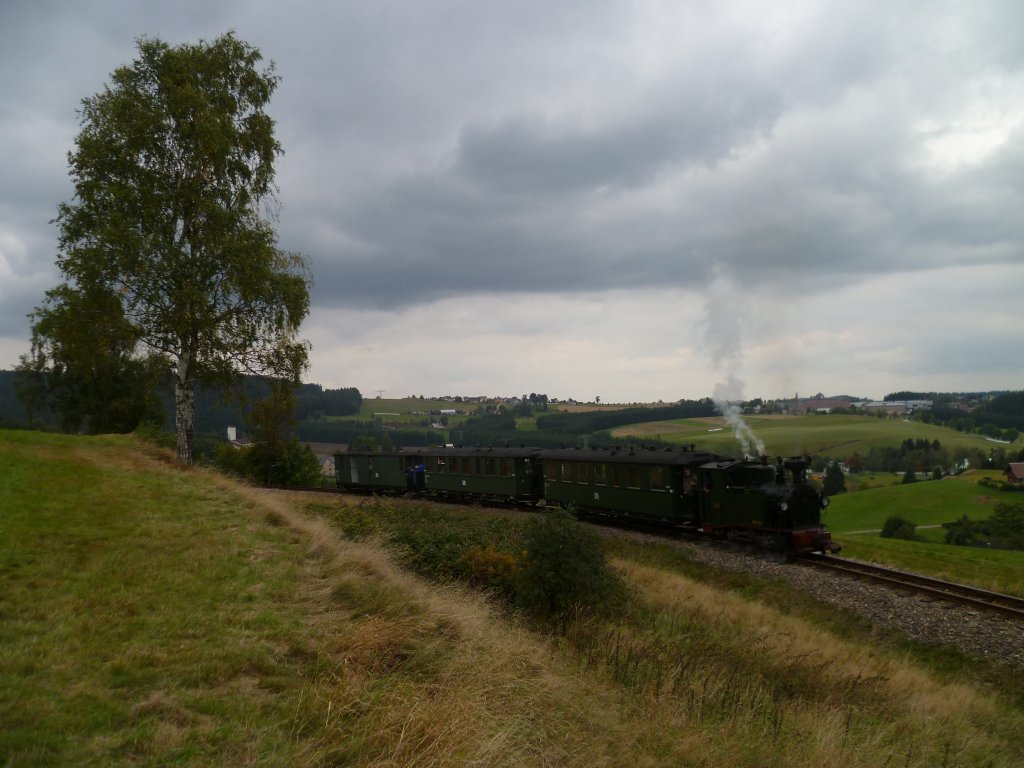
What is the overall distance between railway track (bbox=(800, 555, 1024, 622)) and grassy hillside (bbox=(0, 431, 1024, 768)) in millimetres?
2768

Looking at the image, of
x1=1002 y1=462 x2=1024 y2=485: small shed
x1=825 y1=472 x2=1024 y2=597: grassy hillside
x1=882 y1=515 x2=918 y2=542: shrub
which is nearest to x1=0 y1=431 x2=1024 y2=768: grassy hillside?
x1=825 y1=472 x2=1024 y2=597: grassy hillside

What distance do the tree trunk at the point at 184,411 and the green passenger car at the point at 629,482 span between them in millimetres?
13897

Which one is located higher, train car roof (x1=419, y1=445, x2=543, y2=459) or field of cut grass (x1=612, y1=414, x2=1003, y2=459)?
train car roof (x1=419, y1=445, x2=543, y2=459)

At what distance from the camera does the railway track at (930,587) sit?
14488 mm

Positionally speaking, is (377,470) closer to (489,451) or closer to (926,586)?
(489,451)

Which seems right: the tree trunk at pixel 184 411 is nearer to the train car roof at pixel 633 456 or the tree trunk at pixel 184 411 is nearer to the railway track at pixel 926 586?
the train car roof at pixel 633 456

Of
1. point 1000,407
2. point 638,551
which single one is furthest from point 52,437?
point 1000,407

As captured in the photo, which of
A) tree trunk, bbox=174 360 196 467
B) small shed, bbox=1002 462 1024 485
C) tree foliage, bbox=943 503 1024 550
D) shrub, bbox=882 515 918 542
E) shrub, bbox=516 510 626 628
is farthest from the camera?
small shed, bbox=1002 462 1024 485

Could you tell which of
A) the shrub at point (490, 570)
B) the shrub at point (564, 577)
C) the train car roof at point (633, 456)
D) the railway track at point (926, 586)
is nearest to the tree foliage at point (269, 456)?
the train car roof at point (633, 456)

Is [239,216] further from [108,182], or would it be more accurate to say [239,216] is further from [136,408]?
[136,408]

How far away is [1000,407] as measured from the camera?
474 feet

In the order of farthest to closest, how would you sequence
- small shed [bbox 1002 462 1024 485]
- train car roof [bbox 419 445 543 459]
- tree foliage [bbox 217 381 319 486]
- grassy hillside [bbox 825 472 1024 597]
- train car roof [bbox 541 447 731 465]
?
small shed [bbox 1002 462 1024 485] < grassy hillside [bbox 825 472 1024 597] < tree foliage [bbox 217 381 319 486] < train car roof [bbox 419 445 543 459] < train car roof [bbox 541 447 731 465]

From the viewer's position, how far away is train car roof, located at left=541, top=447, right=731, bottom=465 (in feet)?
73.8

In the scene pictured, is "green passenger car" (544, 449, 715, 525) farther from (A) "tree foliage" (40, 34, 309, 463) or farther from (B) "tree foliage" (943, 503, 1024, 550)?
(B) "tree foliage" (943, 503, 1024, 550)
